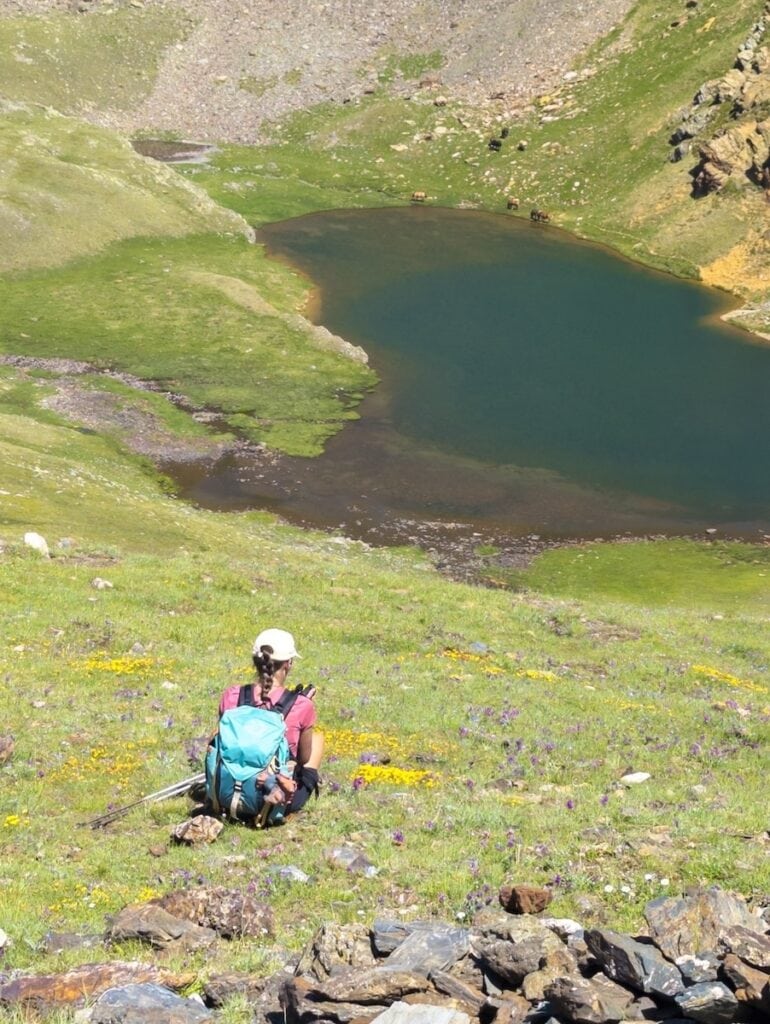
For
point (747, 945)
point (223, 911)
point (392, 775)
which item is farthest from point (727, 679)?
point (747, 945)

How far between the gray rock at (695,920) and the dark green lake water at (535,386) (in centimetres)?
6453

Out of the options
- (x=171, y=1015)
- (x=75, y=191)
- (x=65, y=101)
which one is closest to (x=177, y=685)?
(x=171, y=1015)

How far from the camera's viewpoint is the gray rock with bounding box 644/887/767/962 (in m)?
11.8

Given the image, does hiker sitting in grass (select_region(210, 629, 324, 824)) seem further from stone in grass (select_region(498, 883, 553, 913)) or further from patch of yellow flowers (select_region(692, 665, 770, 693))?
patch of yellow flowers (select_region(692, 665, 770, 693))

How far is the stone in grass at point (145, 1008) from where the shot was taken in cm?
1101

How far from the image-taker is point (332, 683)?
2944 centimetres

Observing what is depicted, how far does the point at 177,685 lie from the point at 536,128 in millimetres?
175927

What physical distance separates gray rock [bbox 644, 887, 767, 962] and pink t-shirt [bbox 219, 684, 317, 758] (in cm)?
615

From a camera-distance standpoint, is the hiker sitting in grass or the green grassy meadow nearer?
the green grassy meadow

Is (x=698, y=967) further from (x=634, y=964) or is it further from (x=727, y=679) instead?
(x=727, y=679)

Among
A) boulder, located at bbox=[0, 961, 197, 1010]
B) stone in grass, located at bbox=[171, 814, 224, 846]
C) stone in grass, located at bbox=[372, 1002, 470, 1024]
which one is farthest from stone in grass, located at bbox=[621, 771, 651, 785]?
stone in grass, located at bbox=[372, 1002, 470, 1024]

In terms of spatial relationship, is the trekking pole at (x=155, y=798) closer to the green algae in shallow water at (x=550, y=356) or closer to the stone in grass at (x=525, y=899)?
the stone in grass at (x=525, y=899)

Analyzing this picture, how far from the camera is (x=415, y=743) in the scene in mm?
24484

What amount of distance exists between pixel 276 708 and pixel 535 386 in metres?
91.2
